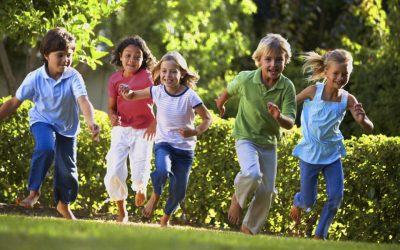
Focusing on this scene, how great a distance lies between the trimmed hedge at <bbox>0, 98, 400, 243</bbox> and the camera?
36.4 ft

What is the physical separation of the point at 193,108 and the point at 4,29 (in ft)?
7.73

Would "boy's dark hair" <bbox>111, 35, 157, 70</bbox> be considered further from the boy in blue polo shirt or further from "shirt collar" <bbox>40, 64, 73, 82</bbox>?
"shirt collar" <bbox>40, 64, 73, 82</bbox>

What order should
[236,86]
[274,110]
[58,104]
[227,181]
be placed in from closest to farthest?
[274,110], [58,104], [236,86], [227,181]

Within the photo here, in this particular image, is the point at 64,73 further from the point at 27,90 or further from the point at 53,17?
Answer: the point at 53,17

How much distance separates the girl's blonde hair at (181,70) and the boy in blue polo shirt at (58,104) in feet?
3.16

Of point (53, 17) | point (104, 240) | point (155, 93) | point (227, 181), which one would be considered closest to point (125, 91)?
point (155, 93)

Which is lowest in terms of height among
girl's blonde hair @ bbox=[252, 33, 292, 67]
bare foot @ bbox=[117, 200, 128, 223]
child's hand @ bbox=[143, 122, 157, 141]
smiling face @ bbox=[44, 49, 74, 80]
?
bare foot @ bbox=[117, 200, 128, 223]

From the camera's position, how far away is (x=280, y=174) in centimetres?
1170

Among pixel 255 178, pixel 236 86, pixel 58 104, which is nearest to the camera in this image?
pixel 255 178

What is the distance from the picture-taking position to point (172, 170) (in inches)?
384

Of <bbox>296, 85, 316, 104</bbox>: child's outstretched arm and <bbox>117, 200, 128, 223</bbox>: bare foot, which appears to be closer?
<bbox>296, 85, 316, 104</bbox>: child's outstretched arm

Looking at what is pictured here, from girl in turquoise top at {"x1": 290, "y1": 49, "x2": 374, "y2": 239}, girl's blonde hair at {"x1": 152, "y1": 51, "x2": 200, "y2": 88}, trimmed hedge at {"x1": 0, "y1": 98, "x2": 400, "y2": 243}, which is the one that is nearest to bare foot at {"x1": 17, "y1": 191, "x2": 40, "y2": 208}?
A: girl's blonde hair at {"x1": 152, "y1": 51, "x2": 200, "y2": 88}

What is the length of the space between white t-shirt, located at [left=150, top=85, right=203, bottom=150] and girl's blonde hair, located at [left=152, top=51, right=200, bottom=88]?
0.17 m

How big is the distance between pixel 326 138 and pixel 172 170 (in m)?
1.50
